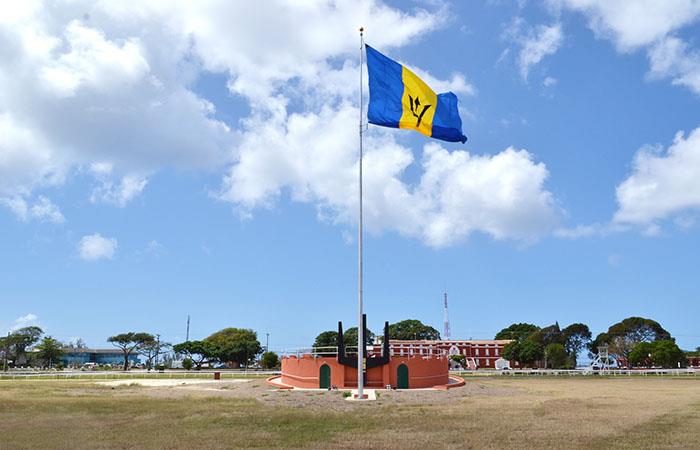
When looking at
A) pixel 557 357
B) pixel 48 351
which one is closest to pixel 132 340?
pixel 48 351

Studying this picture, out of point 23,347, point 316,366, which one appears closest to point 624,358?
point 316,366

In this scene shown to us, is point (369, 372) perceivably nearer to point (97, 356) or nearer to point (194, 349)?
point (194, 349)

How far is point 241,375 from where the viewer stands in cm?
6369

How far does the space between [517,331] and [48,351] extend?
9892cm

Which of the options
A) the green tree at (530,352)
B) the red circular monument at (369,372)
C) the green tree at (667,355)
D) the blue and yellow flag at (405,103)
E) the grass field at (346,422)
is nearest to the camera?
the grass field at (346,422)

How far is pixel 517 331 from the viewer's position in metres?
139

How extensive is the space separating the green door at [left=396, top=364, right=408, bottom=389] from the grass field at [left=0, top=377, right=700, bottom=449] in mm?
9702

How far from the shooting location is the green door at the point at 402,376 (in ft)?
128

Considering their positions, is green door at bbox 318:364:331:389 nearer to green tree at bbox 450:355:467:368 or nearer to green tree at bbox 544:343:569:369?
green tree at bbox 544:343:569:369

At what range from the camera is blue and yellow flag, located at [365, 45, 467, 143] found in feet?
86.0

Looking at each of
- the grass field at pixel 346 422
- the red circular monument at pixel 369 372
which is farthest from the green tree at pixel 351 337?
the grass field at pixel 346 422

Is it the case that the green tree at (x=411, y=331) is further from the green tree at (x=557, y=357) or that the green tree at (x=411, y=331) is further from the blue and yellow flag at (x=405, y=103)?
the blue and yellow flag at (x=405, y=103)

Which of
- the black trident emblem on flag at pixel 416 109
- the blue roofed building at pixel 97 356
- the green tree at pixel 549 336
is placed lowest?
the blue roofed building at pixel 97 356

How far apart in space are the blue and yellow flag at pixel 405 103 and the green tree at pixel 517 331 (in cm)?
11576
